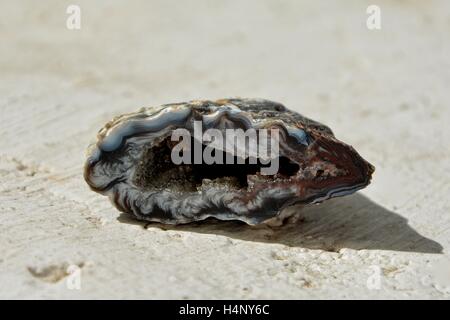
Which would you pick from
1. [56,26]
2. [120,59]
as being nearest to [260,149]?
[120,59]

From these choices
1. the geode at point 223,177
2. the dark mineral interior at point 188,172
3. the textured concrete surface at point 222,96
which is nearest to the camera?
the textured concrete surface at point 222,96

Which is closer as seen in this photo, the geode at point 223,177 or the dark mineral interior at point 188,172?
the geode at point 223,177

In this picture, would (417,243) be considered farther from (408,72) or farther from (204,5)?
(204,5)

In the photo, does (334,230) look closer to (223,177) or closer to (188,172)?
(223,177)

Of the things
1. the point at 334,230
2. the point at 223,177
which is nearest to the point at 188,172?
the point at 223,177

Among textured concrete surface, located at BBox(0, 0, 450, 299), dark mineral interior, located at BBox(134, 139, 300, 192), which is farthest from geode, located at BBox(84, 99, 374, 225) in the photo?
textured concrete surface, located at BBox(0, 0, 450, 299)

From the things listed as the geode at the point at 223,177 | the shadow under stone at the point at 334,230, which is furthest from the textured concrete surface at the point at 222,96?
the geode at the point at 223,177

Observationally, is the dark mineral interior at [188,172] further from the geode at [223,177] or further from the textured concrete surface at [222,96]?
the textured concrete surface at [222,96]
